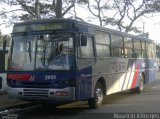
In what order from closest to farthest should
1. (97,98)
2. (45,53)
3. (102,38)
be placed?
(45,53) → (97,98) → (102,38)

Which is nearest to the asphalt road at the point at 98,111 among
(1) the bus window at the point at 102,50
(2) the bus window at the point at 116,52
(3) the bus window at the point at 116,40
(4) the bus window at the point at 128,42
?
(1) the bus window at the point at 102,50

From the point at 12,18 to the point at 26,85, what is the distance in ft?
49.4

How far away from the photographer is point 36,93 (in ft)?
40.0

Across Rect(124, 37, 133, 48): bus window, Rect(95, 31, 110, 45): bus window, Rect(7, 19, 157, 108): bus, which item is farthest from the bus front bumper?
Rect(124, 37, 133, 48): bus window

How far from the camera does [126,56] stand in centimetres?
1764

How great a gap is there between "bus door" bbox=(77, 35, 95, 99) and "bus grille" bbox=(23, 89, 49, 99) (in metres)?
1.10

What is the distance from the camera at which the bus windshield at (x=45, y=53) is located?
1215 centimetres

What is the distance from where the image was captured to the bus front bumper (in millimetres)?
11930

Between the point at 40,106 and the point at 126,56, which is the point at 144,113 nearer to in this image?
the point at 40,106

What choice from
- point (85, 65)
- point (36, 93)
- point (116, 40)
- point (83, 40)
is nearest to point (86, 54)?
point (85, 65)

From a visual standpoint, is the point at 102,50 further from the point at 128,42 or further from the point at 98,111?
the point at 128,42

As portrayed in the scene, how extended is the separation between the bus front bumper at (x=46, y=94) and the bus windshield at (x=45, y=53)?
27.3 inches

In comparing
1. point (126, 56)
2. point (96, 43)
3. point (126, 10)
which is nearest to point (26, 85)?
point (96, 43)

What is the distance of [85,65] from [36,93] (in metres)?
1.89
